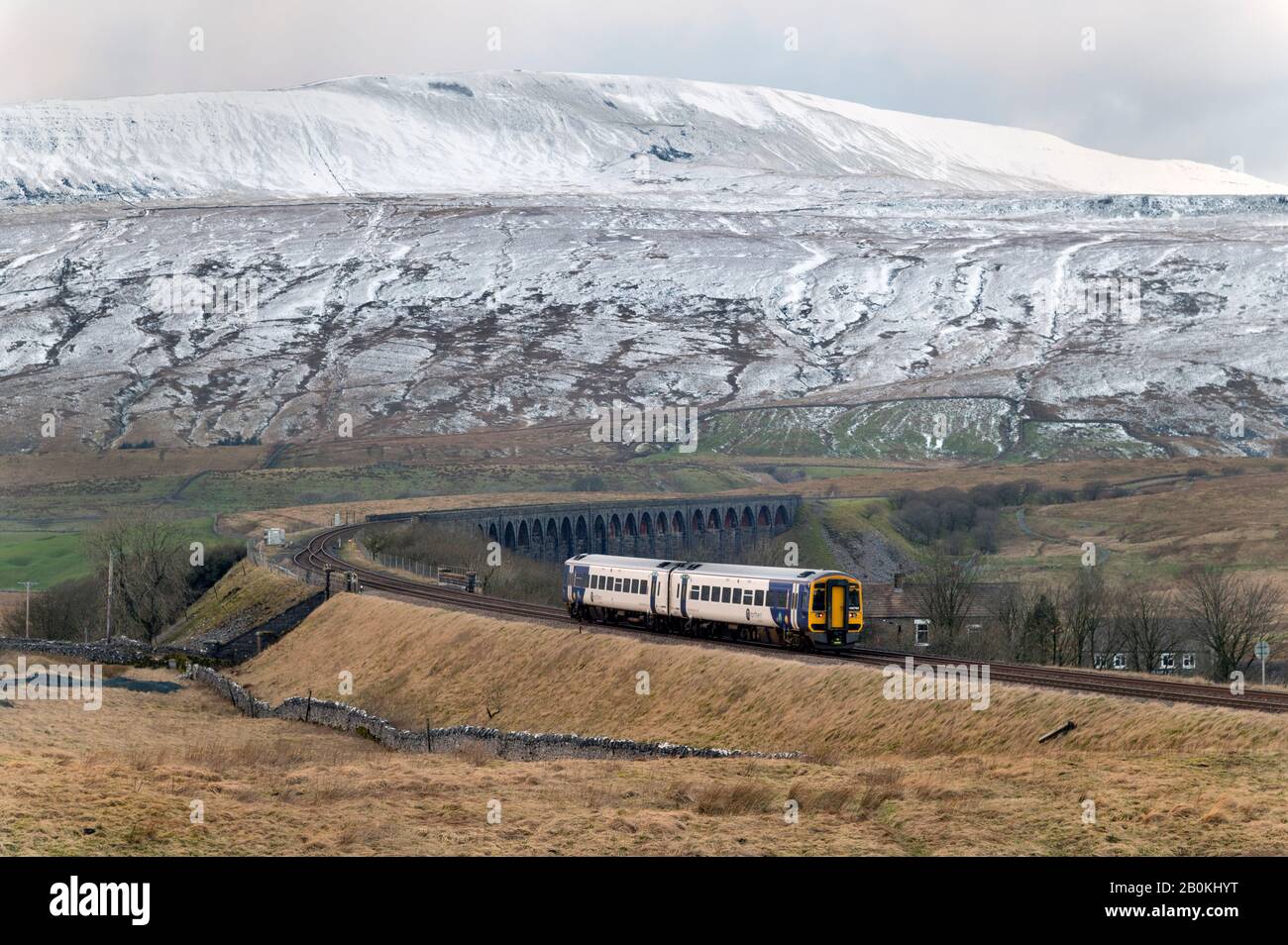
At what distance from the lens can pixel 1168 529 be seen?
15862cm

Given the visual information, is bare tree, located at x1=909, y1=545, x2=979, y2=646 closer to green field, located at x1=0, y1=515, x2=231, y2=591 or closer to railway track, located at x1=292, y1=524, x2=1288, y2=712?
railway track, located at x1=292, y1=524, x2=1288, y2=712

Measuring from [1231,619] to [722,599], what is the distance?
3719 centimetres

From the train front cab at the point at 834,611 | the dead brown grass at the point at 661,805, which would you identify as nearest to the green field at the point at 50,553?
the train front cab at the point at 834,611

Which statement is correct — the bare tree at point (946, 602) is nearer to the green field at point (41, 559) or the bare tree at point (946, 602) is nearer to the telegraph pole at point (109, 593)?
the telegraph pole at point (109, 593)

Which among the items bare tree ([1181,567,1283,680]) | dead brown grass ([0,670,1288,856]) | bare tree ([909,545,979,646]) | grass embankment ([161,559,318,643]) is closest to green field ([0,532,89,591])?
grass embankment ([161,559,318,643])

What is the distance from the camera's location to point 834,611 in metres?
55.9

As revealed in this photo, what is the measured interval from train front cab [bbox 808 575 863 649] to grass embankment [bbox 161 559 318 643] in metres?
40.0

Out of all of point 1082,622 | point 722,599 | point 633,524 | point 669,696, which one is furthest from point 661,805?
point 633,524

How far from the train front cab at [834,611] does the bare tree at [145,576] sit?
6254 centimetres

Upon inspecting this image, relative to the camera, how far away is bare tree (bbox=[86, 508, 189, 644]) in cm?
10794

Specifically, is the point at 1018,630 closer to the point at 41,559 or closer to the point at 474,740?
the point at 474,740

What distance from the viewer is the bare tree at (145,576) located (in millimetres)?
107938

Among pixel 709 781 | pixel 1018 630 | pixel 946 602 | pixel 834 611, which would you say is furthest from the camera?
pixel 946 602
